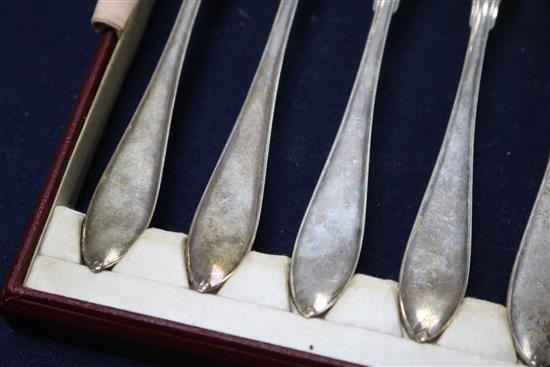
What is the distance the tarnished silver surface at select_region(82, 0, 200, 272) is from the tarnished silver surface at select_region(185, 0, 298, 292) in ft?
0.13

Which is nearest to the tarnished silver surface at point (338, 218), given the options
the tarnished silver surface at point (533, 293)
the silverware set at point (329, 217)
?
the silverware set at point (329, 217)

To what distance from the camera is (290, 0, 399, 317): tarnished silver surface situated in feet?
1.74

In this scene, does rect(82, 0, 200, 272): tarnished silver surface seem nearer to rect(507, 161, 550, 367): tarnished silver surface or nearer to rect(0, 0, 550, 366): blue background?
rect(0, 0, 550, 366): blue background

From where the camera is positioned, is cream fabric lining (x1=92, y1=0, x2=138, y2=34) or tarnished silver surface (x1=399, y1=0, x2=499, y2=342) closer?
tarnished silver surface (x1=399, y1=0, x2=499, y2=342)

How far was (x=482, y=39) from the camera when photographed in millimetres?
657

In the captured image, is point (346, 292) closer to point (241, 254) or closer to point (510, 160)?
point (241, 254)

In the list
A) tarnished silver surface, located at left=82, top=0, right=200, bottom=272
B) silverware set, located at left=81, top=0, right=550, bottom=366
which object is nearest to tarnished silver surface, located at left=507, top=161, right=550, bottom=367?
silverware set, located at left=81, top=0, right=550, bottom=366

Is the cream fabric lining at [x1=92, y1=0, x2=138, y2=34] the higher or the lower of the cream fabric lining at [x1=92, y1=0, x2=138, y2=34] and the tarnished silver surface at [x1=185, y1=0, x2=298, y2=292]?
the higher

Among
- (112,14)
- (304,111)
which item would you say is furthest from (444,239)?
(112,14)

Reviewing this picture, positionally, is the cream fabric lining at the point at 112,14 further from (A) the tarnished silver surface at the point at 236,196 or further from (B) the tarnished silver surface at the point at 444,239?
(B) the tarnished silver surface at the point at 444,239

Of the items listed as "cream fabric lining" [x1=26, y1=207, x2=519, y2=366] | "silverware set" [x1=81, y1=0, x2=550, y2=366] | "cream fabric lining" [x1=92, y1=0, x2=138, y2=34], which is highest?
"cream fabric lining" [x1=92, y1=0, x2=138, y2=34]

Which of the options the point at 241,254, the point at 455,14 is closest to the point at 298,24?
the point at 455,14

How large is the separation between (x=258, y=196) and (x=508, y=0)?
12.8 inches

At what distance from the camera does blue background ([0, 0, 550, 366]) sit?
0.61 meters
